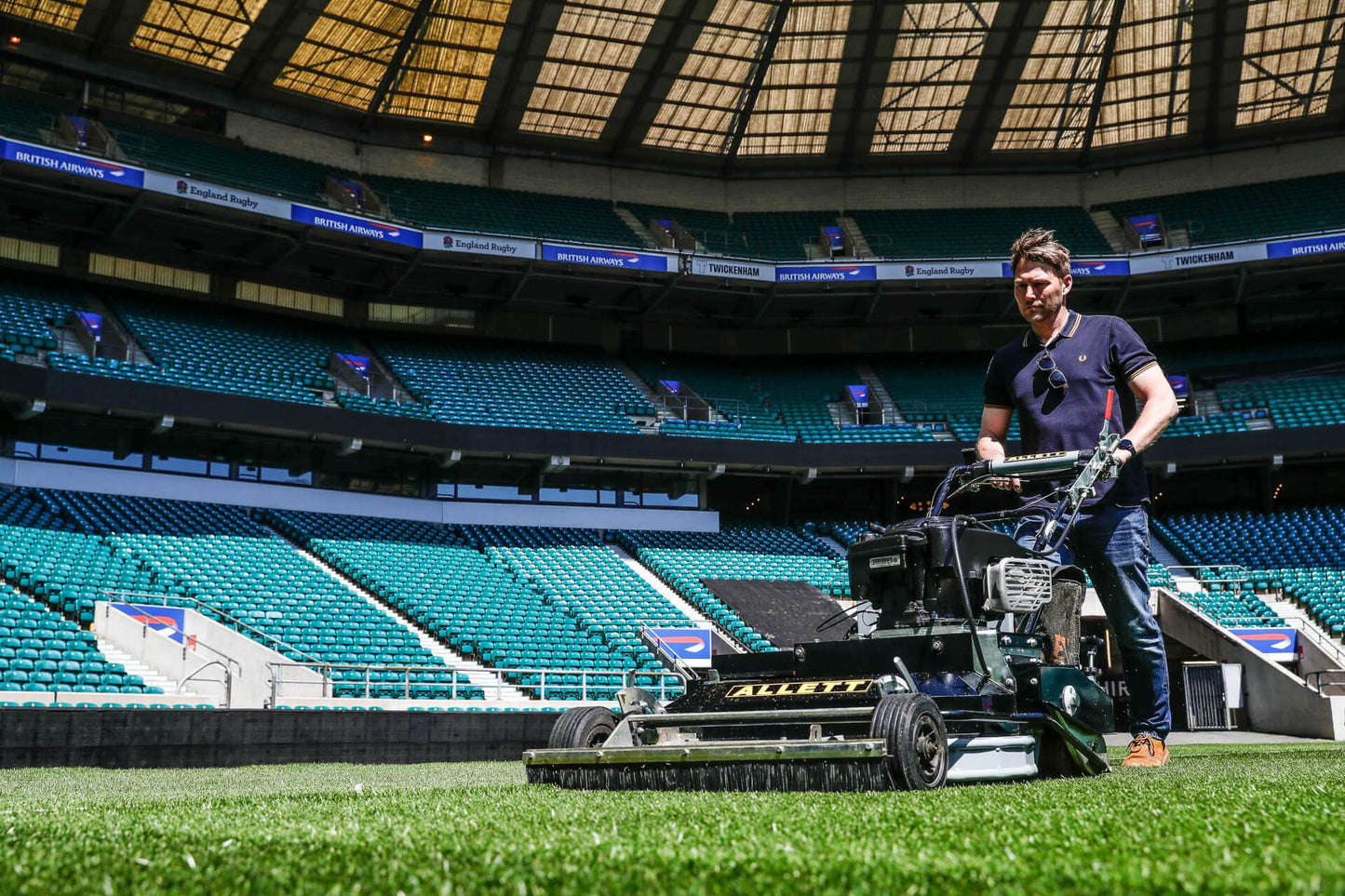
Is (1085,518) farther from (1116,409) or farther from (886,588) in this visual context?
(886,588)

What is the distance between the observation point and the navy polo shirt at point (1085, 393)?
520 cm

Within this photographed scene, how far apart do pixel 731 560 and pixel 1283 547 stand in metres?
15.2

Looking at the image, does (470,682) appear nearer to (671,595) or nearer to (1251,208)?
(671,595)

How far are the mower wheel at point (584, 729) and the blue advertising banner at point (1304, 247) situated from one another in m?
34.0

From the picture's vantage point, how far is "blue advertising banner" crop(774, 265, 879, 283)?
34438 millimetres

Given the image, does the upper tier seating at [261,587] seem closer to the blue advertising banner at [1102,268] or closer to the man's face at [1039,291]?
the man's face at [1039,291]

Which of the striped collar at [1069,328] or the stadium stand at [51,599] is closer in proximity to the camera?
the striped collar at [1069,328]

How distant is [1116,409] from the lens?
17.4 ft

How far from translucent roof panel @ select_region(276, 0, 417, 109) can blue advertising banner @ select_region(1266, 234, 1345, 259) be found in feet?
83.9

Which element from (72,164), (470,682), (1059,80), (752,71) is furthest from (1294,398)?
(72,164)

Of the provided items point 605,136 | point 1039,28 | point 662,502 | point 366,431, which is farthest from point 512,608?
point 1039,28

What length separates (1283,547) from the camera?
102 ft

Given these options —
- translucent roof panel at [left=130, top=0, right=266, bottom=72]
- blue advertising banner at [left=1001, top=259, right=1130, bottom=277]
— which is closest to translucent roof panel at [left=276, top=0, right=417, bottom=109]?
translucent roof panel at [left=130, top=0, right=266, bottom=72]

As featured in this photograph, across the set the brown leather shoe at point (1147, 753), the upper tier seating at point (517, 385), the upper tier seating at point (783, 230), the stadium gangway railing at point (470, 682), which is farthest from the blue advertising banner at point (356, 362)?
the brown leather shoe at point (1147, 753)
